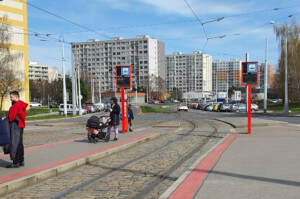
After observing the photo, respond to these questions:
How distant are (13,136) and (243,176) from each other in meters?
5.07

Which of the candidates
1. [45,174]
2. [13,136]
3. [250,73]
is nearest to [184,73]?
[250,73]

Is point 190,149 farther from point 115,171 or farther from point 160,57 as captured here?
point 160,57

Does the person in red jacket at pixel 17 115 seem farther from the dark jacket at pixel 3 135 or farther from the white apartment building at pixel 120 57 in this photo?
the white apartment building at pixel 120 57

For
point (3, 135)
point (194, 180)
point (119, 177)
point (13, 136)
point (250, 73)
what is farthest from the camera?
point (250, 73)

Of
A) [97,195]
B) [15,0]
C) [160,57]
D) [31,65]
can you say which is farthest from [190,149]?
[31,65]

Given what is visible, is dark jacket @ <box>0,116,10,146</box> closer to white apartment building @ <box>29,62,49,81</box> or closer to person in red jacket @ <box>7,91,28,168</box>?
person in red jacket @ <box>7,91,28,168</box>

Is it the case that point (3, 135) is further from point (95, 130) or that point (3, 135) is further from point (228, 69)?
point (228, 69)

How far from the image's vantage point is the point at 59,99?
287ft

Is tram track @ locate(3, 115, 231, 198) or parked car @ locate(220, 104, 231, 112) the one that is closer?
tram track @ locate(3, 115, 231, 198)

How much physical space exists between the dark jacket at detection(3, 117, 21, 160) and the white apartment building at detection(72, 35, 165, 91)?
422 ft

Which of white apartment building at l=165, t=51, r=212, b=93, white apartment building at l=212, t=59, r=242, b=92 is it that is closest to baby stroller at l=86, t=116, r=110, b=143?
white apartment building at l=165, t=51, r=212, b=93

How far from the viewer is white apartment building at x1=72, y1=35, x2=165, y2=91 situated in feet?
452

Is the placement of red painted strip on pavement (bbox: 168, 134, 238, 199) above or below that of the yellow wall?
below

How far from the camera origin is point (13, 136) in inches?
268
